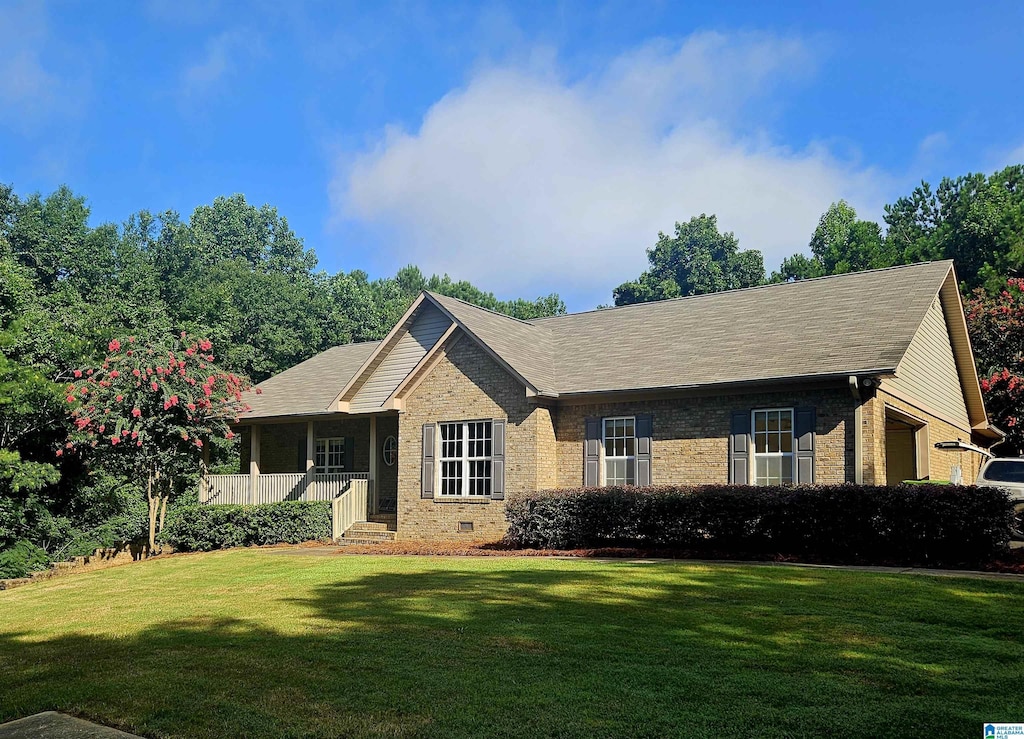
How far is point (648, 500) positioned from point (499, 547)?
367 cm

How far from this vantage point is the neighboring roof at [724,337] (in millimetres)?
18062

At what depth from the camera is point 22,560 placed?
61.9ft

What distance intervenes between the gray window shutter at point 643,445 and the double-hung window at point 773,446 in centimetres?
237

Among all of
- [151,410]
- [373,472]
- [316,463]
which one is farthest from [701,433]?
[316,463]

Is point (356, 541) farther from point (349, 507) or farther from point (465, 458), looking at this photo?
point (465, 458)

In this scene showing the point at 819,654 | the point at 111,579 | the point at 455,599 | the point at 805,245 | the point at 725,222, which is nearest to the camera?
the point at 819,654

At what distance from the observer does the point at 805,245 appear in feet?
221

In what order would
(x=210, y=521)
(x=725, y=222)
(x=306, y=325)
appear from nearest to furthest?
(x=210, y=521), (x=306, y=325), (x=725, y=222)

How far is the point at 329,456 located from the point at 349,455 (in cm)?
96

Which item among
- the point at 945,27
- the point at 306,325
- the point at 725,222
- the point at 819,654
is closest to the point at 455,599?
the point at 819,654

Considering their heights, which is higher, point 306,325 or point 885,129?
point 885,129

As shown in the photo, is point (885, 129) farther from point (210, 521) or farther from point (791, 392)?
point (210, 521)

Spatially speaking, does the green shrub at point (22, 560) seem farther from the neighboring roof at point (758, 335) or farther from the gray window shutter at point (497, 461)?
the neighboring roof at point (758, 335)

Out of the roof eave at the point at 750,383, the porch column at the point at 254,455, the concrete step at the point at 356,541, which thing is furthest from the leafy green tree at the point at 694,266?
the roof eave at the point at 750,383
